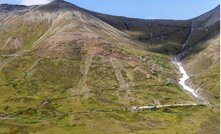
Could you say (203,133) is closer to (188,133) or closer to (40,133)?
(188,133)

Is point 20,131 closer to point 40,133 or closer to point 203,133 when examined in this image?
point 40,133

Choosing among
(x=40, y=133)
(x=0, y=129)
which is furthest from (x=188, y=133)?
(x=0, y=129)

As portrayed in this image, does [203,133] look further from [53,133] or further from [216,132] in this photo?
[53,133]

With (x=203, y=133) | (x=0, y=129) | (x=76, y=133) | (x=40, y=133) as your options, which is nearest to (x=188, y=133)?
(x=203, y=133)

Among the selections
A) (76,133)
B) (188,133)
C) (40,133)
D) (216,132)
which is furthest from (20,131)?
(216,132)

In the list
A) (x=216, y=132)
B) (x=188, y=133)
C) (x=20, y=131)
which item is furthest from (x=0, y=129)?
(x=216, y=132)

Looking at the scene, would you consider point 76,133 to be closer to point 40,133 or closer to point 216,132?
point 40,133

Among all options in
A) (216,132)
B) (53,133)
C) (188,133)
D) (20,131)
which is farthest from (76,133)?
(216,132)
